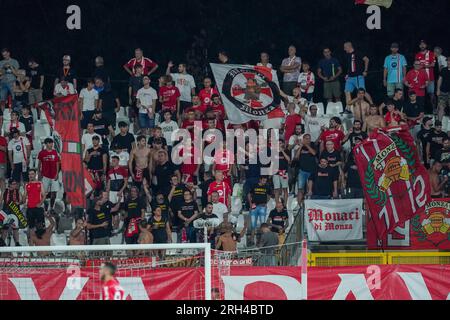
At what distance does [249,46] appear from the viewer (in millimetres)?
31156

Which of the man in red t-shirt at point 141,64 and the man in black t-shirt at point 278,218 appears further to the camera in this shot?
the man in red t-shirt at point 141,64

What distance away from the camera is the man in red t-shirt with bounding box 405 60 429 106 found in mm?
27734

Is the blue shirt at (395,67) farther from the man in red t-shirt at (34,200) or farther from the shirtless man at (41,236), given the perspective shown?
the shirtless man at (41,236)

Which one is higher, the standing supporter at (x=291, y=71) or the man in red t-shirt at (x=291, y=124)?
the standing supporter at (x=291, y=71)

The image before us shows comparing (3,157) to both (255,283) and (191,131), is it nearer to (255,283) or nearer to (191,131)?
(191,131)

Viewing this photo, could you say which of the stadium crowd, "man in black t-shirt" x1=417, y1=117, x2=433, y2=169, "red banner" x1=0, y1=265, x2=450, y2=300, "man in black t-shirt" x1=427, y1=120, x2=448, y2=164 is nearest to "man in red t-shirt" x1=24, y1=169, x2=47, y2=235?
the stadium crowd

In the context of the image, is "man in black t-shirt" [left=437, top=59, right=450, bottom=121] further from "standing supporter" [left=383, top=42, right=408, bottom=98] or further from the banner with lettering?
the banner with lettering

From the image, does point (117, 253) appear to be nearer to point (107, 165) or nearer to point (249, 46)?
point (107, 165)

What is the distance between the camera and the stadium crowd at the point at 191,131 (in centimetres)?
2478

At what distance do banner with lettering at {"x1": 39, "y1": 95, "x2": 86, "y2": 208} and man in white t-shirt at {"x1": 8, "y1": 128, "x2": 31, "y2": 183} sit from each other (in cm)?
362

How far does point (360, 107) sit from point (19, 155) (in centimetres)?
770

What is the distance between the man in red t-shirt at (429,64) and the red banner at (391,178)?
5.30 m

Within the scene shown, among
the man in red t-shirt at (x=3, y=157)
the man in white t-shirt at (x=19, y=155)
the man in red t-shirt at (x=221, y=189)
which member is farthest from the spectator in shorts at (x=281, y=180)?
the man in red t-shirt at (x=3, y=157)
